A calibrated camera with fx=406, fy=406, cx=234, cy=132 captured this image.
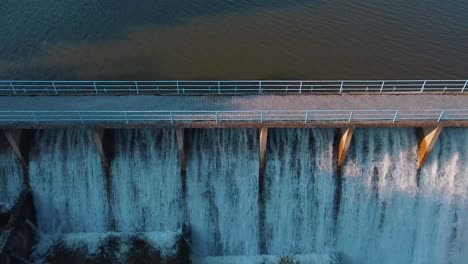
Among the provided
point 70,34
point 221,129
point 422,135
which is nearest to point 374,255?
point 422,135

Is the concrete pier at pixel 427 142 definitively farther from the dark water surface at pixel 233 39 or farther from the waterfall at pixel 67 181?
the waterfall at pixel 67 181

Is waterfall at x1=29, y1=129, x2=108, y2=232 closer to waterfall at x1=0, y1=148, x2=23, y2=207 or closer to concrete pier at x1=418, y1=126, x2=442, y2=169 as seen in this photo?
waterfall at x1=0, y1=148, x2=23, y2=207

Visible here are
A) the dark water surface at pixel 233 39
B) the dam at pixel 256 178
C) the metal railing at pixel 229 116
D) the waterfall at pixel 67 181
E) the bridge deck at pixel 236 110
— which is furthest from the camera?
the dark water surface at pixel 233 39

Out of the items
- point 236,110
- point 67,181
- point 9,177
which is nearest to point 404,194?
point 236,110

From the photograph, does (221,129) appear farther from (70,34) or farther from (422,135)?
(70,34)

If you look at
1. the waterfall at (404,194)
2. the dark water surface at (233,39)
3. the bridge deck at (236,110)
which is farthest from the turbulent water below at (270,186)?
the dark water surface at (233,39)

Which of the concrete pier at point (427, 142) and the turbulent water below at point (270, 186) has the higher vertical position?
the concrete pier at point (427, 142)
